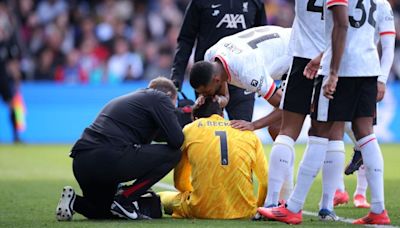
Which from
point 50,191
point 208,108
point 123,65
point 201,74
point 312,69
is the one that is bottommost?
point 123,65

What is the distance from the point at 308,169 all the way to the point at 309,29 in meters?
1.01

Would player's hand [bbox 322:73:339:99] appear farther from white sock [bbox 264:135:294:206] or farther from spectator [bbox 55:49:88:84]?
spectator [bbox 55:49:88:84]

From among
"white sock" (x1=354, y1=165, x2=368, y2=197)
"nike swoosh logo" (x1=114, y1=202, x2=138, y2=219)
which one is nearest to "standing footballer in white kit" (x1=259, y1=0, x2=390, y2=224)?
"nike swoosh logo" (x1=114, y1=202, x2=138, y2=219)

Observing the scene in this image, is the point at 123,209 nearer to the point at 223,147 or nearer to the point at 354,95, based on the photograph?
the point at 223,147

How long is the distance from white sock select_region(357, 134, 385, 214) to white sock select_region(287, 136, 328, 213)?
11.2 inches

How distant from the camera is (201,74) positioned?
7539 mm

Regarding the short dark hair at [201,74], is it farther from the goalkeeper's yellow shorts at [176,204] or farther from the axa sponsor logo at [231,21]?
the axa sponsor logo at [231,21]

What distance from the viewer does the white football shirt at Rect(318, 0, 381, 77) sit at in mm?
6801

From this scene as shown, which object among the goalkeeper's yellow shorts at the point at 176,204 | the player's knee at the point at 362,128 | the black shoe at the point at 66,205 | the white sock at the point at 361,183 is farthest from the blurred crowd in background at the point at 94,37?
the player's knee at the point at 362,128

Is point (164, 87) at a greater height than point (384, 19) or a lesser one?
lesser

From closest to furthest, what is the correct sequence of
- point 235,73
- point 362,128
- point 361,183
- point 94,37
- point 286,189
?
1. point 362,128
2. point 235,73
3. point 286,189
4. point 361,183
5. point 94,37

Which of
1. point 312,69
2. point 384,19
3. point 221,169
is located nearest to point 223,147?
point 221,169

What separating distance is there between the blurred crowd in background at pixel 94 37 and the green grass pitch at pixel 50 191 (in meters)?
2.95

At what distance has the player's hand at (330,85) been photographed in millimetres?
6594
